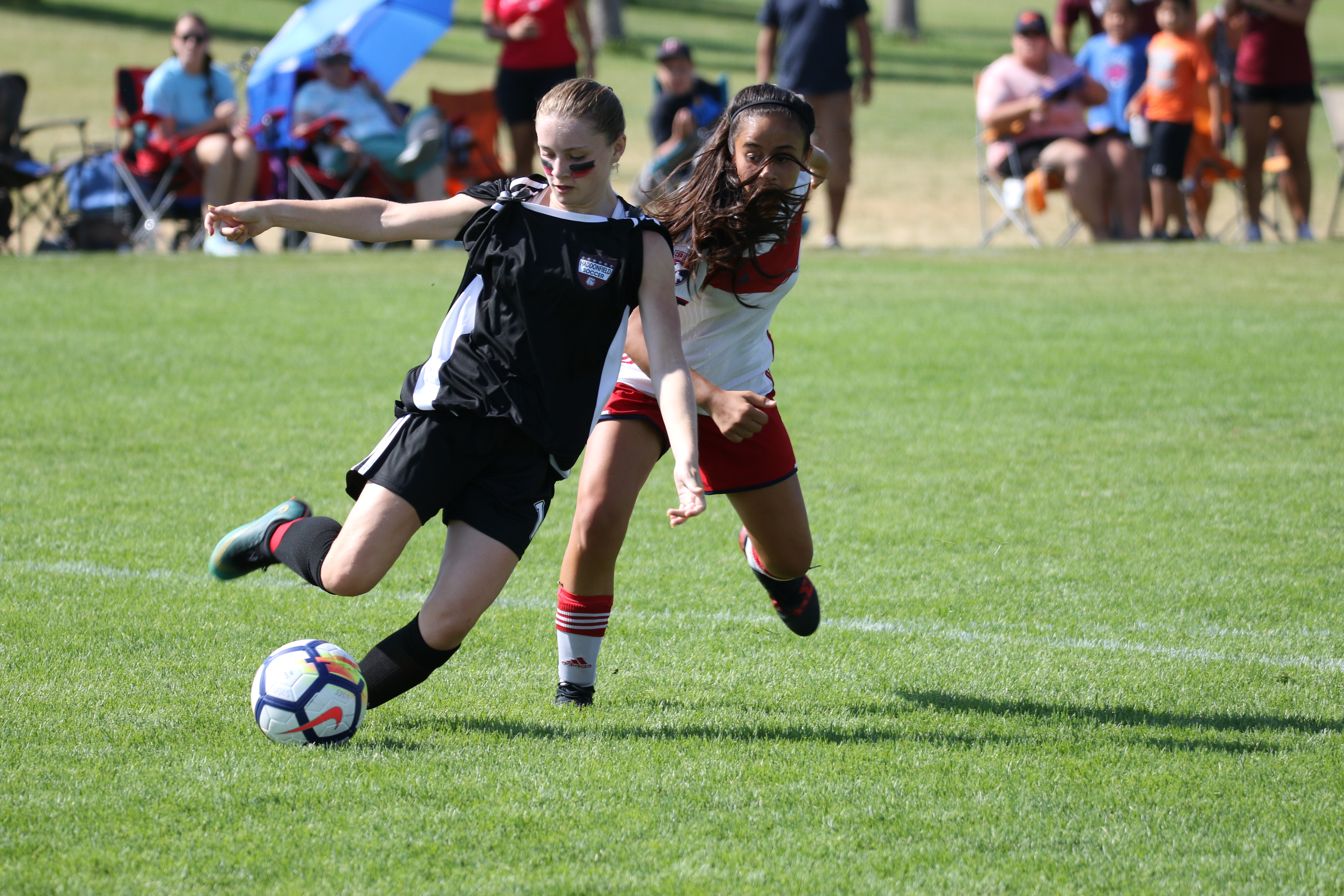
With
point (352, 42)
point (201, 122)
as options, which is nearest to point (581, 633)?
point (201, 122)

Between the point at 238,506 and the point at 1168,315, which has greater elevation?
the point at 238,506

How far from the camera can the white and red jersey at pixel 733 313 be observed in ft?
13.0

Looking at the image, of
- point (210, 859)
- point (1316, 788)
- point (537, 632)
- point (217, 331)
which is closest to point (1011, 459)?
point (537, 632)

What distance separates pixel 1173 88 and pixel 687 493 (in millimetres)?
11406

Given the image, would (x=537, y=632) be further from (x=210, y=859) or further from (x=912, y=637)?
(x=210, y=859)

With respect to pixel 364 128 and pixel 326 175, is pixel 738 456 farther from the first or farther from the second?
pixel 364 128

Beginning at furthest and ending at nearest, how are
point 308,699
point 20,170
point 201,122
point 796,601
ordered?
point 201,122, point 20,170, point 796,601, point 308,699

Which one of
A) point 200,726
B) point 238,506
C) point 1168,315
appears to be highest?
point 200,726

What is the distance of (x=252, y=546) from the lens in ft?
13.5

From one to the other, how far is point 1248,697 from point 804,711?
122 centimetres

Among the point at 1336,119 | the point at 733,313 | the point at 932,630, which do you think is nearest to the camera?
the point at 733,313

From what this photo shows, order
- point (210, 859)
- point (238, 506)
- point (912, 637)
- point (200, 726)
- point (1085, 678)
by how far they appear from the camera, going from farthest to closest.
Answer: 1. point (238, 506)
2. point (912, 637)
3. point (1085, 678)
4. point (200, 726)
5. point (210, 859)

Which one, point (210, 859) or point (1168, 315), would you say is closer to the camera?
point (210, 859)

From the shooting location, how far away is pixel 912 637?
14.8ft
